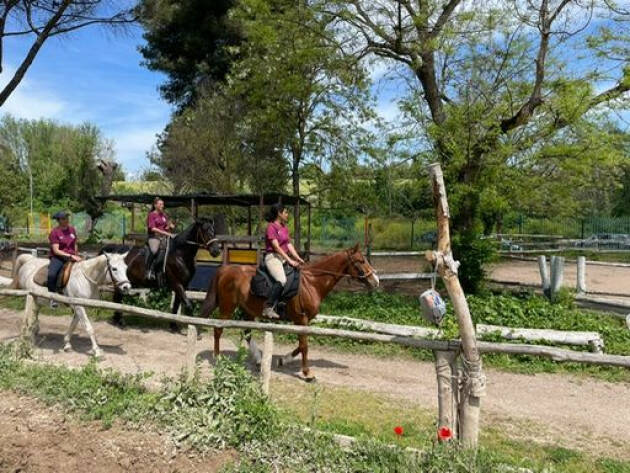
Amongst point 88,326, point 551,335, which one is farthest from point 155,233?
point 551,335

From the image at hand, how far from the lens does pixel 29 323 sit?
803cm

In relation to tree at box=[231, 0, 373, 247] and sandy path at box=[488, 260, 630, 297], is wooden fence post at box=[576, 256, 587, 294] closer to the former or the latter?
sandy path at box=[488, 260, 630, 297]

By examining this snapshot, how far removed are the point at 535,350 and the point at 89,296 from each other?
7.30 metres

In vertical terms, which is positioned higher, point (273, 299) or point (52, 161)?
point (52, 161)

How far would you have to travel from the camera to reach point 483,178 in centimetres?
1186

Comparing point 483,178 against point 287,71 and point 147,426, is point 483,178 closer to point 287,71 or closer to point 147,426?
point 287,71

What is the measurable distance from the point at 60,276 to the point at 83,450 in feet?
15.1

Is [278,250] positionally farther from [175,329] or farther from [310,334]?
[175,329]

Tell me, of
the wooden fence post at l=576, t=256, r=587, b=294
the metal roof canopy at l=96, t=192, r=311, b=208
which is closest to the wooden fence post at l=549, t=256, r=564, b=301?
the wooden fence post at l=576, t=256, r=587, b=294

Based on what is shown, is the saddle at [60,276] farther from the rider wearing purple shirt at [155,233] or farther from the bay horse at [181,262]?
the rider wearing purple shirt at [155,233]

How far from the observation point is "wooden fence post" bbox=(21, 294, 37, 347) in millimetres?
7912

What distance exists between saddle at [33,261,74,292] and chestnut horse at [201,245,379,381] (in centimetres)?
255

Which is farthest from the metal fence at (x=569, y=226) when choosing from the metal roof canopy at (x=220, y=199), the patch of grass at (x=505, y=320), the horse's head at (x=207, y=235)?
the horse's head at (x=207, y=235)

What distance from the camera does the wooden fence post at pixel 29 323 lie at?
26.0 feet
